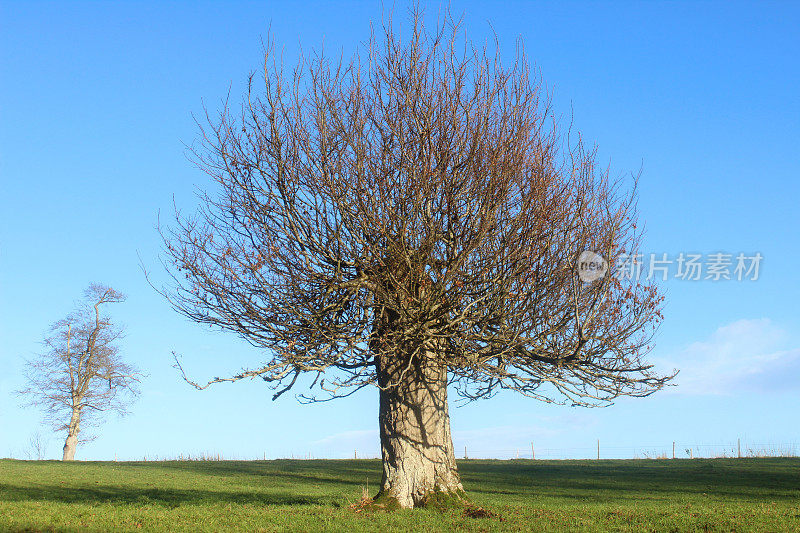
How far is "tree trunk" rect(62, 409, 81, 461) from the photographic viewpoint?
44.7 meters

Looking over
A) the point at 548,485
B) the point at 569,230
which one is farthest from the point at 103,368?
the point at 569,230

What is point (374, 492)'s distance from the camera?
25.0 meters

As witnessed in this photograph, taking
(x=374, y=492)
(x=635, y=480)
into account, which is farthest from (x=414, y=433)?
(x=635, y=480)

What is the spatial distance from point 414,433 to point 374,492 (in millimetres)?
10381

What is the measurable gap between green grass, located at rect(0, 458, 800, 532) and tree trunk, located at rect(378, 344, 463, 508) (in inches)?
34.6

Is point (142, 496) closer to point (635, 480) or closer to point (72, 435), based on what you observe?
point (635, 480)

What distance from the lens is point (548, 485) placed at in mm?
29125

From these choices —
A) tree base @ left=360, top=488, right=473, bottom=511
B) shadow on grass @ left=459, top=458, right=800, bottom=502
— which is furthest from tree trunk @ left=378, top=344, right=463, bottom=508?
shadow on grass @ left=459, top=458, right=800, bottom=502

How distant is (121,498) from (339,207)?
14460 millimetres

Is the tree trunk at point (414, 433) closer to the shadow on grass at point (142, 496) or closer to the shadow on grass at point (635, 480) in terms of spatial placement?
the shadow on grass at point (142, 496)

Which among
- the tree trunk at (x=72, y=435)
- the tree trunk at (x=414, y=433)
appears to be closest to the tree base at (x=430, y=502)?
the tree trunk at (x=414, y=433)

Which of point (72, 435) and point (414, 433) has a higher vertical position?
point (414, 433)

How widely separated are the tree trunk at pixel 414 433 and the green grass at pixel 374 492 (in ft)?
2.89

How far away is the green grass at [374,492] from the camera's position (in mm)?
14516
